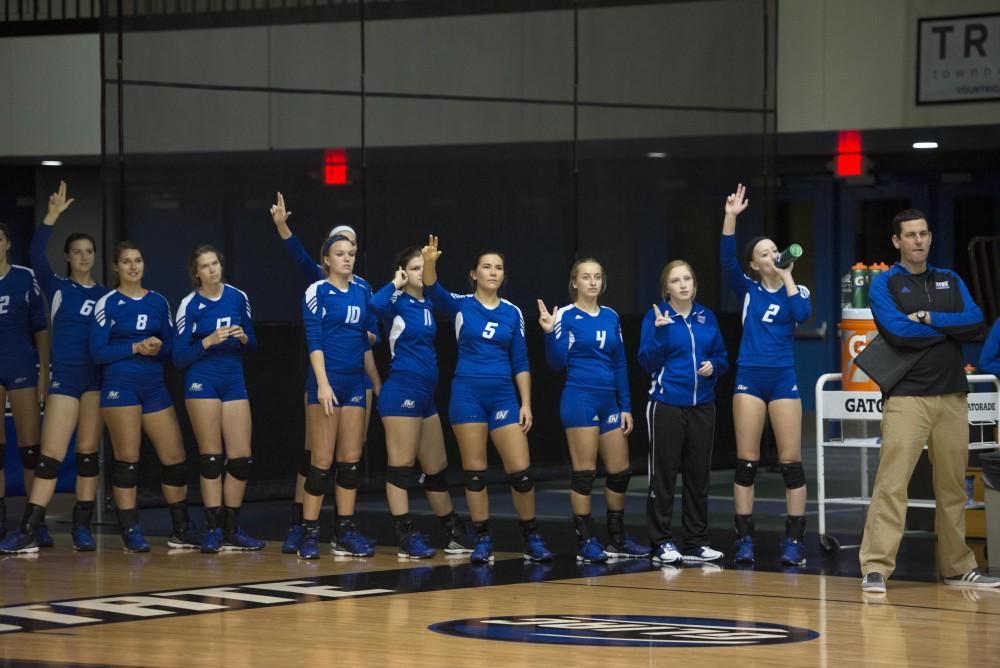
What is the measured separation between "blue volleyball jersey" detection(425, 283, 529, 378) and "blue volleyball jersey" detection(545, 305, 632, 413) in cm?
20

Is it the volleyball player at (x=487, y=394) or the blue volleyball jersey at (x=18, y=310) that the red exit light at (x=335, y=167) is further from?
the volleyball player at (x=487, y=394)

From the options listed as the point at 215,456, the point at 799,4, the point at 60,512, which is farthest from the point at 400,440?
the point at 799,4

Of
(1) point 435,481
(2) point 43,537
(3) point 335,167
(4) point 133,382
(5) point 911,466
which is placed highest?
(3) point 335,167

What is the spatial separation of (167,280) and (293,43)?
214 cm

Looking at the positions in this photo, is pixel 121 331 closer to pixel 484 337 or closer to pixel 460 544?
pixel 484 337

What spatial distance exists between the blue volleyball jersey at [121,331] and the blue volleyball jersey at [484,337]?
171cm

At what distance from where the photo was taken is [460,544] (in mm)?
9391

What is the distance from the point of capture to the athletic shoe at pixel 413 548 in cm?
909

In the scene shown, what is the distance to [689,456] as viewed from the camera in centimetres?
909

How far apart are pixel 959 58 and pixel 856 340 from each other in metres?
5.54

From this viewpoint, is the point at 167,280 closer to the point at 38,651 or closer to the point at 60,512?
the point at 60,512

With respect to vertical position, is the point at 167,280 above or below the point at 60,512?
above

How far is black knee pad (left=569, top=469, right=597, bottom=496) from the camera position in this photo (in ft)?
29.6

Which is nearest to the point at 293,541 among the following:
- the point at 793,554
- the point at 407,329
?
the point at 407,329
